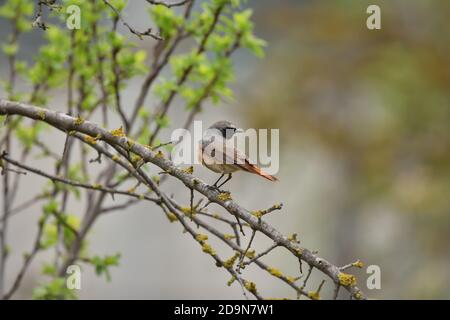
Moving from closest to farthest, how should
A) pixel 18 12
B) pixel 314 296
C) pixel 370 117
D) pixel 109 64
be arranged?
1. pixel 314 296
2. pixel 109 64
3. pixel 18 12
4. pixel 370 117

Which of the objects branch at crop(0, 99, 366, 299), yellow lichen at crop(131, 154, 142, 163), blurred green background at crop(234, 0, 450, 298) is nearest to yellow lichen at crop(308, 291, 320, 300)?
branch at crop(0, 99, 366, 299)

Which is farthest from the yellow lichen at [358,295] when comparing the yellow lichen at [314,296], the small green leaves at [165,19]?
the small green leaves at [165,19]

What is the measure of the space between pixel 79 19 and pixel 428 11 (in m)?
7.66

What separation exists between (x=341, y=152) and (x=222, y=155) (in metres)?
8.22

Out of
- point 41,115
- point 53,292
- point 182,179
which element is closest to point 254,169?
point 182,179

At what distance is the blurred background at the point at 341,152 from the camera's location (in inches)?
444

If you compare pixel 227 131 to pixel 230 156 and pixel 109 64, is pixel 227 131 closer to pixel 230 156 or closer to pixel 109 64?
pixel 230 156

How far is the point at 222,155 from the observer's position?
12.8 ft

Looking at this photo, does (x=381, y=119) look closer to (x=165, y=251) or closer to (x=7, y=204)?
(x=165, y=251)

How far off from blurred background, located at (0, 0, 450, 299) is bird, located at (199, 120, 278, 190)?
641 cm

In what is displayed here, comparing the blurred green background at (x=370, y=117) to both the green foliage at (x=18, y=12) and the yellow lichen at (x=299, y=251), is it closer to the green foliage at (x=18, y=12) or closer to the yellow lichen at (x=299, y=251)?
the green foliage at (x=18, y=12)
